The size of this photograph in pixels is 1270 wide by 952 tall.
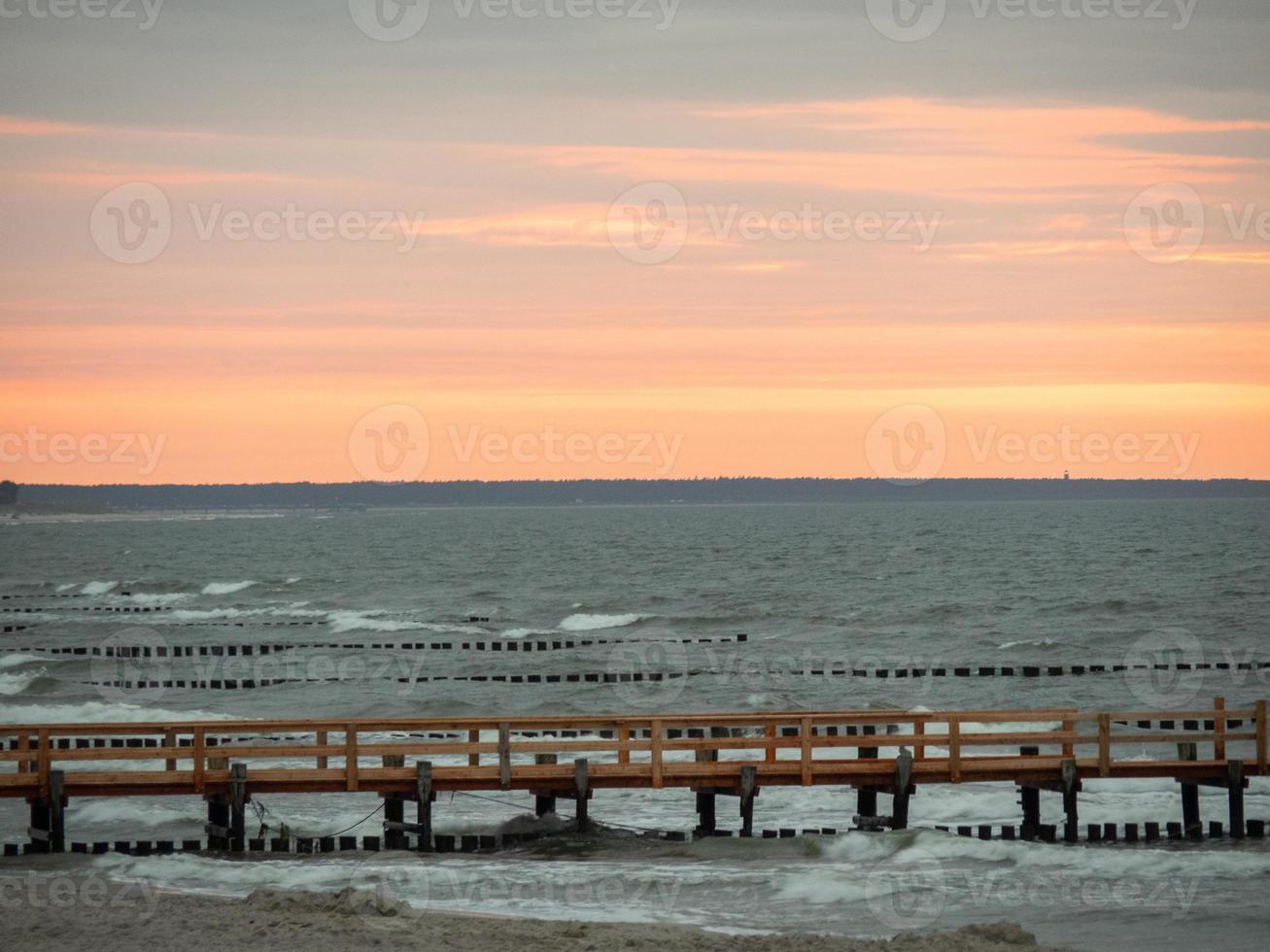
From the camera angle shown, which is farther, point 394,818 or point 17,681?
point 17,681

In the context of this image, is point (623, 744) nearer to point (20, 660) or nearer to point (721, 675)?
point (721, 675)

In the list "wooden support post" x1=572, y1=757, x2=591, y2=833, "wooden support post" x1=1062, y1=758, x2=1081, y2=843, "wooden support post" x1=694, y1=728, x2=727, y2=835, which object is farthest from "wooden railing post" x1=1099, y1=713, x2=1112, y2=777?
"wooden support post" x1=572, y1=757, x2=591, y2=833

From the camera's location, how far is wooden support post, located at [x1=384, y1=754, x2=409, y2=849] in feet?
79.7

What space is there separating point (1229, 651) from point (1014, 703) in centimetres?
1483

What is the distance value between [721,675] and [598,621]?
22.5m

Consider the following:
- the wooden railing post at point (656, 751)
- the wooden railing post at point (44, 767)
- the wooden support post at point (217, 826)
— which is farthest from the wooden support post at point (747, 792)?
the wooden railing post at point (44, 767)

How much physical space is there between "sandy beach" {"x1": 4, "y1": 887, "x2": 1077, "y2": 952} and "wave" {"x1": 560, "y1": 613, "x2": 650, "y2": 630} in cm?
5149

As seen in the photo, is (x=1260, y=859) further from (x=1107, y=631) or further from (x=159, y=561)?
(x=159, y=561)

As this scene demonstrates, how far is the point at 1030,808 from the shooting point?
25.0 meters

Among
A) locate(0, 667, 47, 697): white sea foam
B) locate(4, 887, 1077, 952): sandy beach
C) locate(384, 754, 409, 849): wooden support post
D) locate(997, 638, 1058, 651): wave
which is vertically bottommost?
locate(4, 887, 1077, 952): sandy beach

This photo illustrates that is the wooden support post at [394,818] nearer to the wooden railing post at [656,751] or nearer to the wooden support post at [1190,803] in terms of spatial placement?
the wooden railing post at [656,751]

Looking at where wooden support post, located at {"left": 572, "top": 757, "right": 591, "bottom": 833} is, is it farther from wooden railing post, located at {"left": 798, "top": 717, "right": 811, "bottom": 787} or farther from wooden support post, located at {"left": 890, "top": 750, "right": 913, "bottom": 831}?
wooden support post, located at {"left": 890, "top": 750, "right": 913, "bottom": 831}

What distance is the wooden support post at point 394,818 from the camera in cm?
2428

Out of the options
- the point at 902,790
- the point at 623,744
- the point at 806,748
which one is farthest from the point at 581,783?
the point at 902,790
